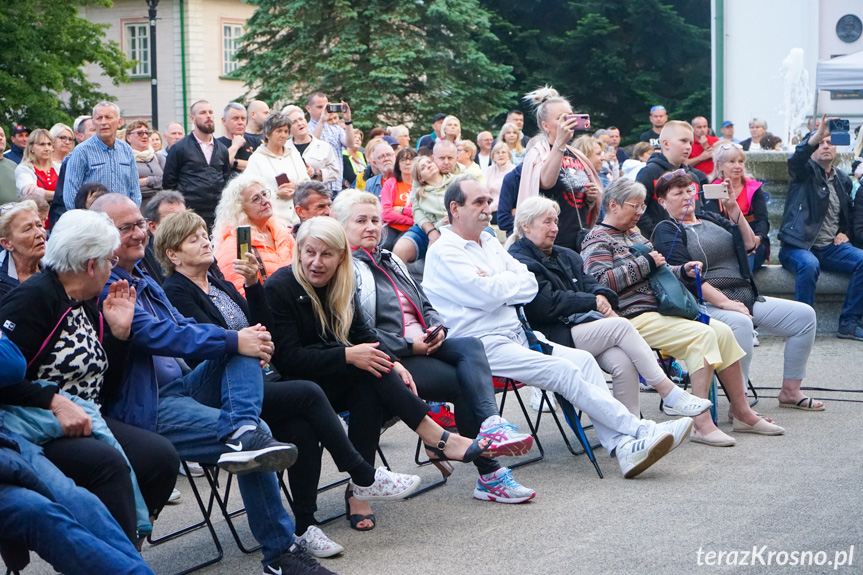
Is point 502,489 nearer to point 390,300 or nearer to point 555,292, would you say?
point 390,300

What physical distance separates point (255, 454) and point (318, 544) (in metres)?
0.66

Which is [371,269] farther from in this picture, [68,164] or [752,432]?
[68,164]

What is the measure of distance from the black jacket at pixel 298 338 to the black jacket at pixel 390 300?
37 centimetres

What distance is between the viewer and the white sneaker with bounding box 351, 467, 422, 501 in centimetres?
493

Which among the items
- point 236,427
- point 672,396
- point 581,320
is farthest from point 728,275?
point 236,427

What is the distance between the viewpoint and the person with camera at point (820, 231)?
9.95 meters

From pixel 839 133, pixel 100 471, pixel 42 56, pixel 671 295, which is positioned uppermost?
pixel 42 56

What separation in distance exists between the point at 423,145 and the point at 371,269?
6.53 metres

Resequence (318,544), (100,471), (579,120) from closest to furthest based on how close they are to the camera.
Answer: (100,471), (318,544), (579,120)

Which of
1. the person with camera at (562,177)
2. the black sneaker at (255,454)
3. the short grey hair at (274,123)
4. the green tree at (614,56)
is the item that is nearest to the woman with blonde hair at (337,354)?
the black sneaker at (255,454)

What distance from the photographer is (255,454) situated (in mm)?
4180

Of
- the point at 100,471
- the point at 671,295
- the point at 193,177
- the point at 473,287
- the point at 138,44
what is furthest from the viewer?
the point at 138,44

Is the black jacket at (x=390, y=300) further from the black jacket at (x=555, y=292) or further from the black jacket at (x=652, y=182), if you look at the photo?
the black jacket at (x=652, y=182)

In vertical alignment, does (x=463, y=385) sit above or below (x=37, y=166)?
below
